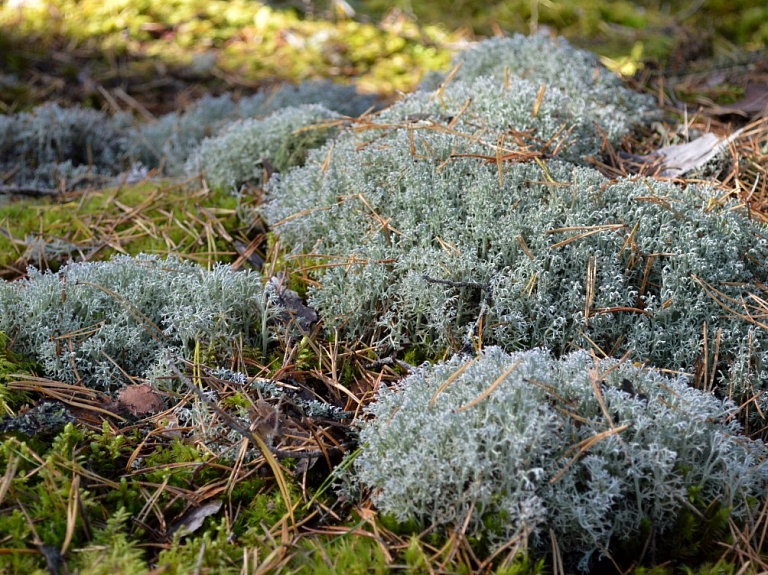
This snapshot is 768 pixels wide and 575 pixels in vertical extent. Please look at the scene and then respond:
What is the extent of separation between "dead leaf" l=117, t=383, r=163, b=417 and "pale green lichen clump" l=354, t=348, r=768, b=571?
0.95 metres

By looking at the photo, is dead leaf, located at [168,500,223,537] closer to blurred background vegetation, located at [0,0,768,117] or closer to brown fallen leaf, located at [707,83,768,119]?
brown fallen leaf, located at [707,83,768,119]

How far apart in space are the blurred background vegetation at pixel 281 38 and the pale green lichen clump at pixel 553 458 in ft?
15.9

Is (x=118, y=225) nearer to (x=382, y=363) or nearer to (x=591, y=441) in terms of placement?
(x=382, y=363)

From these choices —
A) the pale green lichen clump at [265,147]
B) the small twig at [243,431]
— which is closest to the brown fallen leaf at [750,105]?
the pale green lichen clump at [265,147]

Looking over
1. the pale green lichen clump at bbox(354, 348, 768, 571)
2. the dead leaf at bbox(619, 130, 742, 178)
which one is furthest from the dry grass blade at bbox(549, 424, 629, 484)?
the dead leaf at bbox(619, 130, 742, 178)

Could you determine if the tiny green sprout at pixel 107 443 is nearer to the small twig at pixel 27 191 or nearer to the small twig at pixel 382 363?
the small twig at pixel 382 363

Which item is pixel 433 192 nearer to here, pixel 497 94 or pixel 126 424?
pixel 497 94

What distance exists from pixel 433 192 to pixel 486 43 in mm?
2376

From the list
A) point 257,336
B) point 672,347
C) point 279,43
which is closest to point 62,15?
point 279,43

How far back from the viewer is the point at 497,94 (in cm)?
414

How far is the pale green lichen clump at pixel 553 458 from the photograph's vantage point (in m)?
2.19

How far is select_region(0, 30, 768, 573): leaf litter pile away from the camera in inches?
88.0

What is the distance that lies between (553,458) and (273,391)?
1129mm

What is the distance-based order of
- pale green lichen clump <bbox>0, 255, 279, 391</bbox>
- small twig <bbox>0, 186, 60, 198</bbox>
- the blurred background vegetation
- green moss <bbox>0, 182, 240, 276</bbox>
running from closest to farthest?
pale green lichen clump <bbox>0, 255, 279, 391</bbox> < green moss <bbox>0, 182, 240, 276</bbox> < small twig <bbox>0, 186, 60, 198</bbox> < the blurred background vegetation
